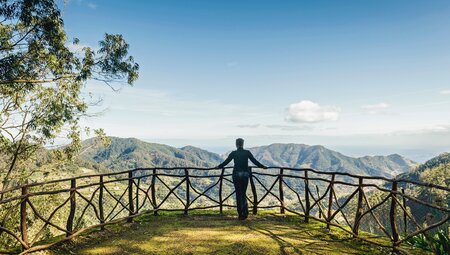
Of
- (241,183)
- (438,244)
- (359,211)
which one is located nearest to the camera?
(438,244)

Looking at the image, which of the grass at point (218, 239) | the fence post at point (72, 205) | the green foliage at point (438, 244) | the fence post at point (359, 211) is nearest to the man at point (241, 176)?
the grass at point (218, 239)

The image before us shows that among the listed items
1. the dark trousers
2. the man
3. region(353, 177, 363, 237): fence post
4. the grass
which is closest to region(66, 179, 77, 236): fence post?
the grass

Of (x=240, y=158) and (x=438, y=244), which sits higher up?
(x=240, y=158)

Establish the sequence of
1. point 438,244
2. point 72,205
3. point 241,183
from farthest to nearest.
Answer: point 241,183, point 72,205, point 438,244

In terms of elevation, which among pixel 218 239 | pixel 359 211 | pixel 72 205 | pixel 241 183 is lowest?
pixel 218 239

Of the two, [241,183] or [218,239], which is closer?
[218,239]

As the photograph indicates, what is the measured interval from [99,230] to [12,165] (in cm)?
1306

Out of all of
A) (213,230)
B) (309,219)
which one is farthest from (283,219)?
(213,230)

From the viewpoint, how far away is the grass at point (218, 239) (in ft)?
24.7

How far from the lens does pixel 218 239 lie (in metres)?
8.40

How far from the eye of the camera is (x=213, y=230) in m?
9.34

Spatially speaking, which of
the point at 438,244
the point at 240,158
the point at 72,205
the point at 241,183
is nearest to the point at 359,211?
A: the point at 438,244

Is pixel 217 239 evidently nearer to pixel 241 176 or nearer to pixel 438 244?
pixel 241 176

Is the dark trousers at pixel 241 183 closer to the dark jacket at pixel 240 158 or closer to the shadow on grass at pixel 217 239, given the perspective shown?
the dark jacket at pixel 240 158
